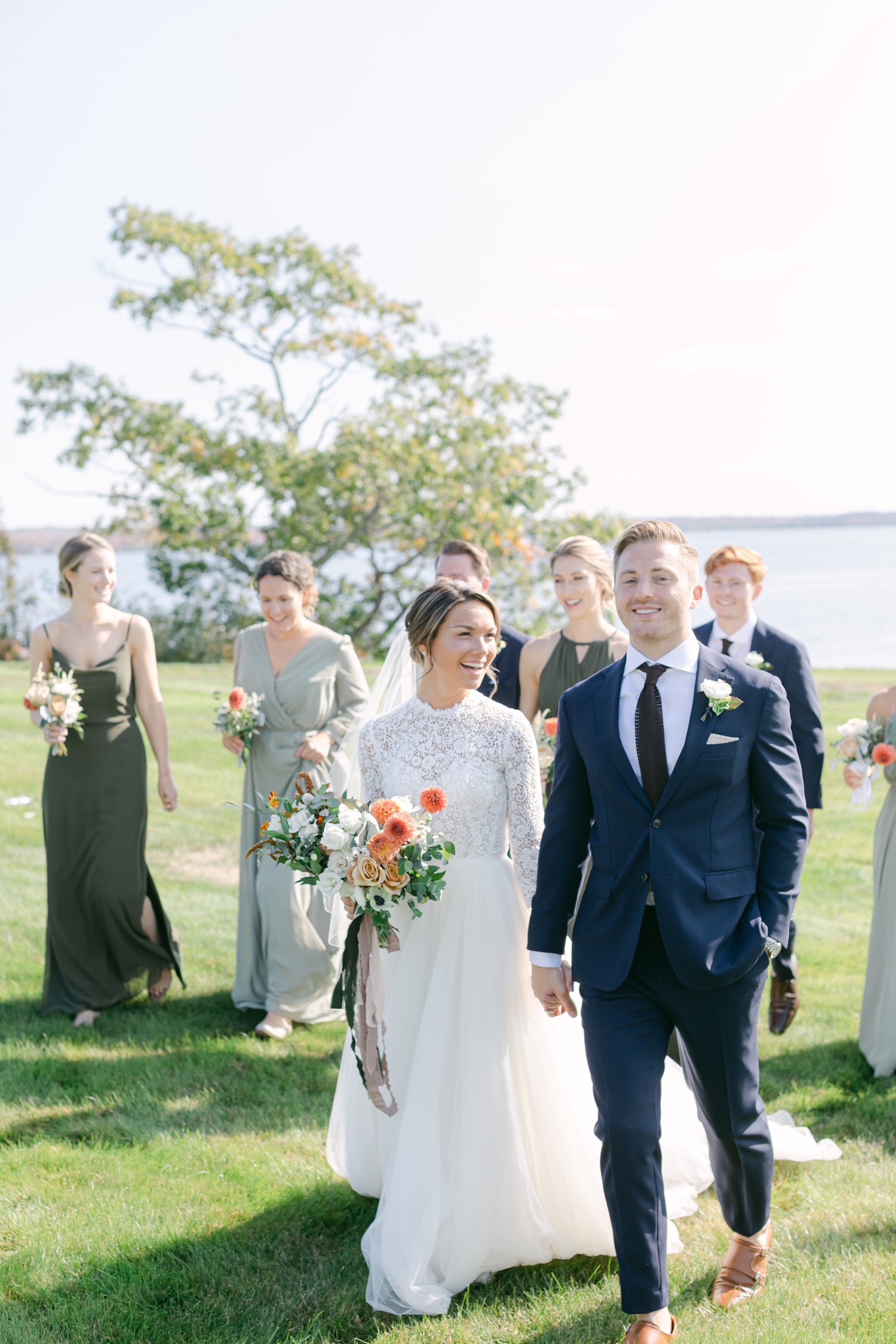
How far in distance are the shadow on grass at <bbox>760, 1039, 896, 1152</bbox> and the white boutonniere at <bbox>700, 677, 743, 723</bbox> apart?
2728 mm

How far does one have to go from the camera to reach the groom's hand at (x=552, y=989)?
3.87m

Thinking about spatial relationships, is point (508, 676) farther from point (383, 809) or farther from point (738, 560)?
point (383, 809)

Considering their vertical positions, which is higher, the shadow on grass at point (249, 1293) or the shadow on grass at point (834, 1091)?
the shadow on grass at point (834, 1091)

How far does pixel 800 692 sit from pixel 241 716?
3.22 meters

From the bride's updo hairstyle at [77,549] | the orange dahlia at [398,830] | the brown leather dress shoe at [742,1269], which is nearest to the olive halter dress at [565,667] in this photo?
the orange dahlia at [398,830]

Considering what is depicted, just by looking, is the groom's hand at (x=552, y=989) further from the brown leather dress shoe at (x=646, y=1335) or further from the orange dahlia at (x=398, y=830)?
the brown leather dress shoe at (x=646, y=1335)

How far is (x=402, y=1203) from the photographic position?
3.98m

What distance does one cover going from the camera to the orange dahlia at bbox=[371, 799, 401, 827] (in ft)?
13.0

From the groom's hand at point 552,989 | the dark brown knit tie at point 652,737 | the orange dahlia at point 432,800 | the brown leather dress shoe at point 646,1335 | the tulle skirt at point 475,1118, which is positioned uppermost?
the dark brown knit tie at point 652,737

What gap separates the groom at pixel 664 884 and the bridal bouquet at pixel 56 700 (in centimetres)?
382

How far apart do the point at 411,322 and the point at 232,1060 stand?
625 inches

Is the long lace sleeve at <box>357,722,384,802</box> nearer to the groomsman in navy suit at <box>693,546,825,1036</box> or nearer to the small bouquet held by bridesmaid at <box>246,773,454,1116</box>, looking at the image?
the small bouquet held by bridesmaid at <box>246,773,454,1116</box>

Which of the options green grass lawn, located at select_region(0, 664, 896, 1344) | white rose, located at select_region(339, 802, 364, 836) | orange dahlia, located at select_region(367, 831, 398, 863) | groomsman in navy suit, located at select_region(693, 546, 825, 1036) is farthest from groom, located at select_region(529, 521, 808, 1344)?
groomsman in navy suit, located at select_region(693, 546, 825, 1036)

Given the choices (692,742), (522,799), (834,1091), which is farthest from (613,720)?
(834,1091)
